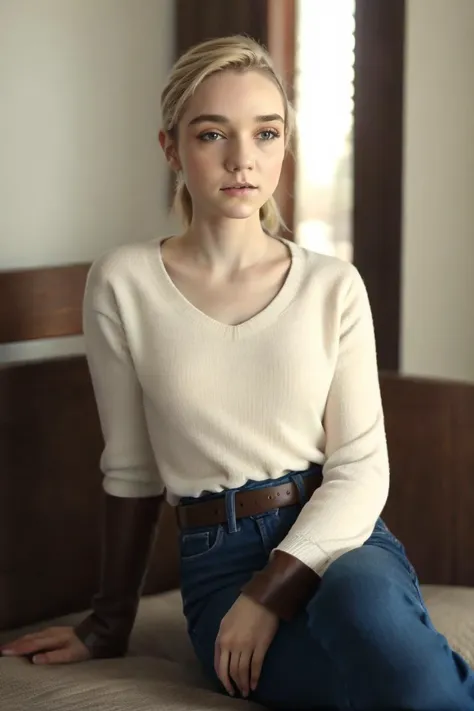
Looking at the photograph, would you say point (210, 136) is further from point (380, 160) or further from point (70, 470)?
point (380, 160)

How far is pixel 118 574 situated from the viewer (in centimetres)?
156

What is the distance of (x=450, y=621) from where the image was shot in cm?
160

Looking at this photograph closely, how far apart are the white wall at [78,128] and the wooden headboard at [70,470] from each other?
0.41 feet

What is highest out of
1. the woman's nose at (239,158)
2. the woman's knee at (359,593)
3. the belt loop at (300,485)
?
the woman's nose at (239,158)

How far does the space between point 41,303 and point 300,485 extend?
0.58 meters

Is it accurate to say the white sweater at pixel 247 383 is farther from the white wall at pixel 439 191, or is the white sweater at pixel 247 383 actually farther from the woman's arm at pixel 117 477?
the white wall at pixel 439 191

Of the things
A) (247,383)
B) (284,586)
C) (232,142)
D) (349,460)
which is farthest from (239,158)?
(284,586)

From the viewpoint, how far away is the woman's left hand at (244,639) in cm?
135

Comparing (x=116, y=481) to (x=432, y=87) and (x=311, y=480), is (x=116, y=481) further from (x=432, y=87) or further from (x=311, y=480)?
(x=432, y=87)

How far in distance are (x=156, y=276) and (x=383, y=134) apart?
76 cm

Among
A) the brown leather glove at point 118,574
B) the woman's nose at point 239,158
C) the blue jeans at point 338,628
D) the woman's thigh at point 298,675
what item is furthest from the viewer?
the brown leather glove at point 118,574

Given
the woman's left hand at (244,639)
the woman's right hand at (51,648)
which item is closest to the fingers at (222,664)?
the woman's left hand at (244,639)

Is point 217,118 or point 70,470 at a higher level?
point 217,118

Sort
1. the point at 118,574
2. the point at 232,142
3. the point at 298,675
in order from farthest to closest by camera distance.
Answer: the point at 118,574, the point at 232,142, the point at 298,675
